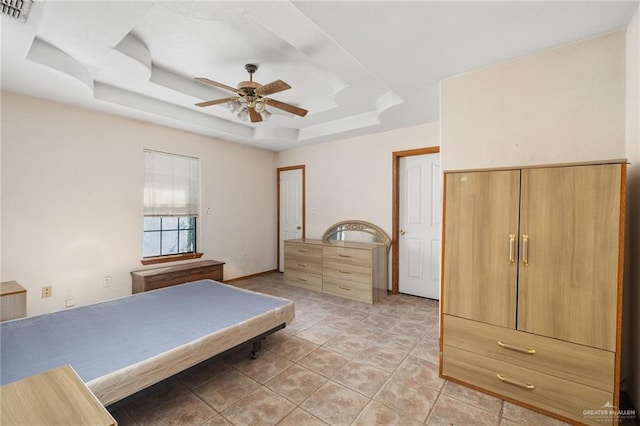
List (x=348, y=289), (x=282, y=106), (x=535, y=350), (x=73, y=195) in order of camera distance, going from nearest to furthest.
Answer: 1. (x=535, y=350)
2. (x=282, y=106)
3. (x=73, y=195)
4. (x=348, y=289)

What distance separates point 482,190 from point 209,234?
13.6 ft

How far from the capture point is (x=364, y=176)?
4.68m

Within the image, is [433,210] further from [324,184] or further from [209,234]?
[209,234]

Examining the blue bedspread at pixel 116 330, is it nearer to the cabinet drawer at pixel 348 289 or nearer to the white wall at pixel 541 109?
the cabinet drawer at pixel 348 289

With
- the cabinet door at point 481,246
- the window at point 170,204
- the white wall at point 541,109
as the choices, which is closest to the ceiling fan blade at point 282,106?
the white wall at point 541,109

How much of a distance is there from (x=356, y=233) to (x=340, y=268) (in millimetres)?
783

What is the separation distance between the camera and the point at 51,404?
841 mm

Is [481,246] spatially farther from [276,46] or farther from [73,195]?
[73,195]

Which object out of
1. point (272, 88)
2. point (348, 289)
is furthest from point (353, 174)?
point (272, 88)

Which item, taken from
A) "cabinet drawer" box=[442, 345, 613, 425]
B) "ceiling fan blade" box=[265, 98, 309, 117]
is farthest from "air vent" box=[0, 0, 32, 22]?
"cabinet drawer" box=[442, 345, 613, 425]

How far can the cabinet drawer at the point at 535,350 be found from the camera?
1.65m

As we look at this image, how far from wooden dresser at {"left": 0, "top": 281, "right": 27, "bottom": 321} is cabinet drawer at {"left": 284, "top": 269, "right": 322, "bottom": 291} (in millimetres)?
3280

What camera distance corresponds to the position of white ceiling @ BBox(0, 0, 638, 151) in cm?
175

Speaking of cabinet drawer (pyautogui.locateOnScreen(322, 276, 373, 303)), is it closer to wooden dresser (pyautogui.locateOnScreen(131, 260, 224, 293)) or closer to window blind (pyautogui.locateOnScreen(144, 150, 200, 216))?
wooden dresser (pyautogui.locateOnScreen(131, 260, 224, 293))
